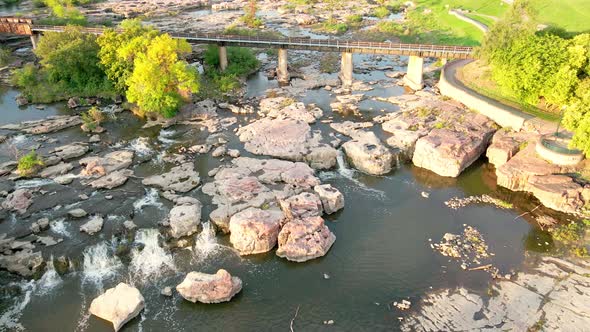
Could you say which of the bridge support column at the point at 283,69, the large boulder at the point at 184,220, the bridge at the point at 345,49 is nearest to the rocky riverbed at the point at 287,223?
the large boulder at the point at 184,220

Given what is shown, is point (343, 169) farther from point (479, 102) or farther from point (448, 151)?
point (479, 102)

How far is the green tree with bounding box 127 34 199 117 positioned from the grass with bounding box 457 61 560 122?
133ft

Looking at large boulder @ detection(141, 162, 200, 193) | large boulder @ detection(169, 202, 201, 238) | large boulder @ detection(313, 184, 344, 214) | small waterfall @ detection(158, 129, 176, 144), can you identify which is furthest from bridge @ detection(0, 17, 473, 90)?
large boulder @ detection(169, 202, 201, 238)

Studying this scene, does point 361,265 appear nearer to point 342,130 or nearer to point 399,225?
point 399,225

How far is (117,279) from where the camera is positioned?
36.7m

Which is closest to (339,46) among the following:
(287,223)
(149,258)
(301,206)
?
(301,206)

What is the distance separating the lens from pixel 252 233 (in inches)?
1538

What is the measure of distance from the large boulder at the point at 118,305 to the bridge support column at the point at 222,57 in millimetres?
53142

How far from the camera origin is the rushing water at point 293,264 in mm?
33469

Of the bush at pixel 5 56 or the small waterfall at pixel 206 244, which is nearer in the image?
the small waterfall at pixel 206 244

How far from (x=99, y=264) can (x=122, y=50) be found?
37101mm

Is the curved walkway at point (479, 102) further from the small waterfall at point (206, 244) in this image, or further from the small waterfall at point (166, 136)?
the small waterfall at point (166, 136)

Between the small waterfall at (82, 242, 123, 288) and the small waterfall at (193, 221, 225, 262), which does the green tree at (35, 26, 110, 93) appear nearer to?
the small waterfall at (82, 242, 123, 288)

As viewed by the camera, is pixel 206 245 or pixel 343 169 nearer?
pixel 206 245
